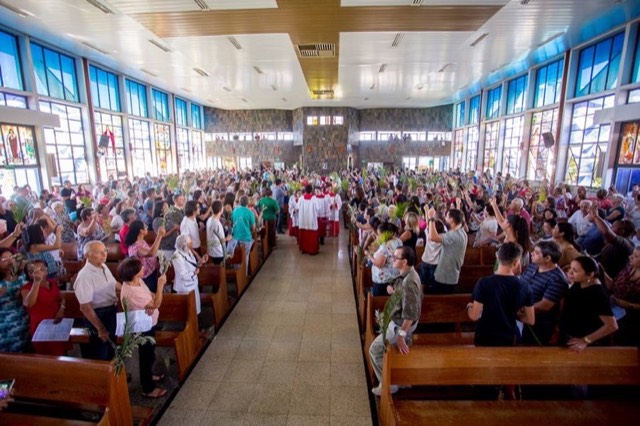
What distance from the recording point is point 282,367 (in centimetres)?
360

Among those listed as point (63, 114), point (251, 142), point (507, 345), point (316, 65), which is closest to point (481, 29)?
point (316, 65)

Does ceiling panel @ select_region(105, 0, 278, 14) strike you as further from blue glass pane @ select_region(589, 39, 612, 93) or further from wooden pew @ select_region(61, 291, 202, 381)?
blue glass pane @ select_region(589, 39, 612, 93)

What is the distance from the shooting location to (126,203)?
659cm

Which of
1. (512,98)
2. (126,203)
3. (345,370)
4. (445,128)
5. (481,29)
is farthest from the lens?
(445,128)

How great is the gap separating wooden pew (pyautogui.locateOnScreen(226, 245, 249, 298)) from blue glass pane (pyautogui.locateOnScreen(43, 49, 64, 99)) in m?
10.5

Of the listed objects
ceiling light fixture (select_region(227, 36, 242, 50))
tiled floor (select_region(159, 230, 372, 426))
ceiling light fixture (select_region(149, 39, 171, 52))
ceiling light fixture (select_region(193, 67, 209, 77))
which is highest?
ceiling light fixture (select_region(193, 67, 209, 77))

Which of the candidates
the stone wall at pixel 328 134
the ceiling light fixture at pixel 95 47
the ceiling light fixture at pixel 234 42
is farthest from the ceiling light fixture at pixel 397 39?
the stone wall at pixel 328 134

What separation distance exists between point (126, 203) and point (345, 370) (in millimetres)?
5565

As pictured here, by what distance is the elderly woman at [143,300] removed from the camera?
9.37 feet

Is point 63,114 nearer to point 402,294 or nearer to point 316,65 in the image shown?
point 316,65

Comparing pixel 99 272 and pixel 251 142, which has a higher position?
pixel 251 142

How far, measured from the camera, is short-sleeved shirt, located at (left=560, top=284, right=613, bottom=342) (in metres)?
2.35

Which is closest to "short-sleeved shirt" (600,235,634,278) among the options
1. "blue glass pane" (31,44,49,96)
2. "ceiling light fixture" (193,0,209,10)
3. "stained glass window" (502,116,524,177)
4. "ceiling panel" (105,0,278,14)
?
"ceiling panel" (105,0,278,14)

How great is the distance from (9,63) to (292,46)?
825 centimetres
